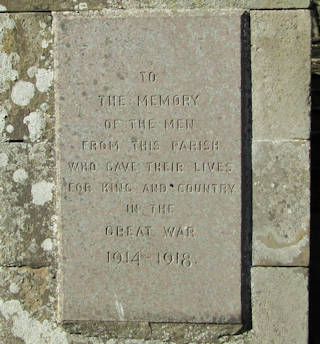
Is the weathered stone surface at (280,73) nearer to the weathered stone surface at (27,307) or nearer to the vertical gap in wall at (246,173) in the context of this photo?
the vertical gap in wall at (246,173)

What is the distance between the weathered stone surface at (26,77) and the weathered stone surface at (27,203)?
0.09 m

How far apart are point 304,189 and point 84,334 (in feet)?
4.65

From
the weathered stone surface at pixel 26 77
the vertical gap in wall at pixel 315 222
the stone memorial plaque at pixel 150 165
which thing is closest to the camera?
the stone memorial plaque at pixel 150 165

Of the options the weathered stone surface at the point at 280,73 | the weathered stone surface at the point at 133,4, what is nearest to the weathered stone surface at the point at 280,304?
the weathered stone surface at the point at 280,73

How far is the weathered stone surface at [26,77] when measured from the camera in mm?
2338

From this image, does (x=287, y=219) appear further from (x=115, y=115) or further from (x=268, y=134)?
(x=115, y=115)

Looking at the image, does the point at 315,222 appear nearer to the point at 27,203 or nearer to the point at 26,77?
the point at 27,203

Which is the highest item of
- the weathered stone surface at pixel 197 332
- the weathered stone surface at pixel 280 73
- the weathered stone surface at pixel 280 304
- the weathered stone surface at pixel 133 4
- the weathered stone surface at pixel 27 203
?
the weathered stone surface at pixel 133 4

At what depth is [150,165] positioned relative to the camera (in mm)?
2264

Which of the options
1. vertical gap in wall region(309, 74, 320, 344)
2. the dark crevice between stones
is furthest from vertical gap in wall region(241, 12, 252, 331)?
vertical gap in wall region(309, 74, 320, 344)

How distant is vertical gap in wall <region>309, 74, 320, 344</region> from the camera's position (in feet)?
9.86

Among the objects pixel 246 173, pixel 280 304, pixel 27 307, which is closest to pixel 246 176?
pixel 246 173

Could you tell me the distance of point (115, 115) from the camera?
2266mm

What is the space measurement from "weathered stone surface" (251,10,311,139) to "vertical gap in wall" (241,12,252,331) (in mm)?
30
